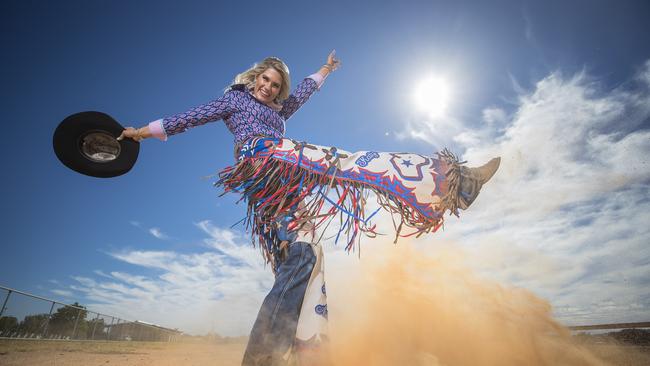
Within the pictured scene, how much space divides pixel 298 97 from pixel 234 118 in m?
0.79

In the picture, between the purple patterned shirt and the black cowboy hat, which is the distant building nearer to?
the black cowboy hat

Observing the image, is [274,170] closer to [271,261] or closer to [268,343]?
[271,261]

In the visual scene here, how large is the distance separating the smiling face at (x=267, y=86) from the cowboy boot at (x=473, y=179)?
1.54 m

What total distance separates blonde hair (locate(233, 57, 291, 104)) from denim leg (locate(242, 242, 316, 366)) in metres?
1.45

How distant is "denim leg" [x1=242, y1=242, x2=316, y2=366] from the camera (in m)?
1.37

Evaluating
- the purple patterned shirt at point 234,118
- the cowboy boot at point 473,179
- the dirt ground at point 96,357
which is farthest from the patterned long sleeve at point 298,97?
the dirt ground at point 96,357

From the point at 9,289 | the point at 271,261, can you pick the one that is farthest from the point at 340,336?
the point at 9,289

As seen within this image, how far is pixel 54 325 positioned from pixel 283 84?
1328 centimetres

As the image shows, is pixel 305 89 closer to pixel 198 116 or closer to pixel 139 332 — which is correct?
pixel 198 116

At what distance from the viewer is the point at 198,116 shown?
2123 millimetres

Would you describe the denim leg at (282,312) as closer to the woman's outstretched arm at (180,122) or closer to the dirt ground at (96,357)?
the woman's outstretched arm at (180,122)

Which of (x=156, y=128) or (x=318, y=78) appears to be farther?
(x=318, y=78)

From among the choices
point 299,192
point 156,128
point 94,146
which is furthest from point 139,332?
point 299,192

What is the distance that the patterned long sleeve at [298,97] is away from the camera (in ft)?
8.94
